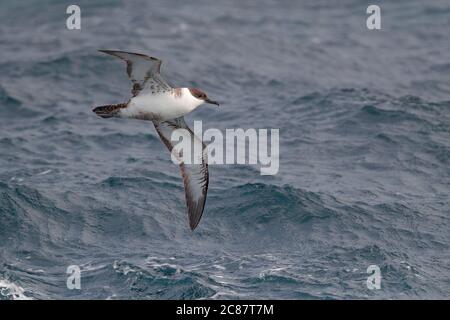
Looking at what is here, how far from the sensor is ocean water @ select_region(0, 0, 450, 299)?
62.2ft

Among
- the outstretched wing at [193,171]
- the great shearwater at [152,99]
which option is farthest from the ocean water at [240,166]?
the great shearwater at [152,99]

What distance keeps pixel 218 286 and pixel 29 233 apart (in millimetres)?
4690

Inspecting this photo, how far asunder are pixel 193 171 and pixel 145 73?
9.48 ft

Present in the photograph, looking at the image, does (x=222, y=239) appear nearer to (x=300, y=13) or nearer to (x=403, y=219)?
(x=403, y=219)

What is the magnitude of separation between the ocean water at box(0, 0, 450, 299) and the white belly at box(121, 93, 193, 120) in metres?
3.03

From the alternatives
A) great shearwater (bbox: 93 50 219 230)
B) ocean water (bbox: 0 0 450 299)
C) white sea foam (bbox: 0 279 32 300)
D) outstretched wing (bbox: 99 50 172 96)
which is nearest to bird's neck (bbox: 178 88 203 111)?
great shearwater (bbox: 93 50 219 230)

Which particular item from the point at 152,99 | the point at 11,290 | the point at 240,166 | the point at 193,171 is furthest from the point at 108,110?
the point at 240,166

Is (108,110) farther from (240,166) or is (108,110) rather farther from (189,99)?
(240,166)

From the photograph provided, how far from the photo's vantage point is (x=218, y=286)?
18344mm

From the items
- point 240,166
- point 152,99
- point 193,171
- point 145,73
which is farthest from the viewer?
point 240,166

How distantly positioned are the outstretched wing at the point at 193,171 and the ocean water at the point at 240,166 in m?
0.93

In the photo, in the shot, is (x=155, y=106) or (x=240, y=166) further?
(x=240, y=166)

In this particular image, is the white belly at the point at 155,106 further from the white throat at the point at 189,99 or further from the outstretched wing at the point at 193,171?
the outstretched wing at the point at 193,171

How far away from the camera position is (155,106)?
18156 mm
